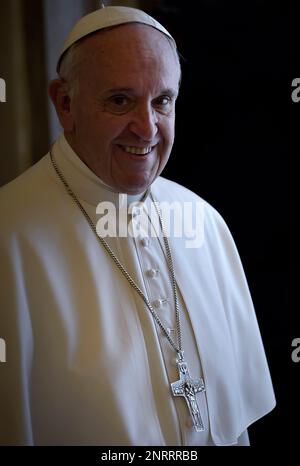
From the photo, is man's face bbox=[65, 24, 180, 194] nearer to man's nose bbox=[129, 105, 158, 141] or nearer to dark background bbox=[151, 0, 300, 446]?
man's nose bbox=[129, 105, 158, 141]

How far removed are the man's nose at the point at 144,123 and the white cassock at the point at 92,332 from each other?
0.84 ft

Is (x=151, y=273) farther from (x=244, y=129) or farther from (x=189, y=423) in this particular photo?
(x=244, y=129)

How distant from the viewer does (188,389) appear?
5.72 ft

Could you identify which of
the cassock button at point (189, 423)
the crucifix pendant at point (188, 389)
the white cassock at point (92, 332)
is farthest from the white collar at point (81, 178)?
the cassock button at point (189, 423)

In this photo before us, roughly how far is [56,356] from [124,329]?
0.23m

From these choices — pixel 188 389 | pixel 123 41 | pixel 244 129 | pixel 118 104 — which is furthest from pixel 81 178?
pixel 244 129

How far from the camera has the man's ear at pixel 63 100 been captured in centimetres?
175

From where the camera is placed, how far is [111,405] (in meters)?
1.64

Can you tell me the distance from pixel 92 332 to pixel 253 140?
1.30 m

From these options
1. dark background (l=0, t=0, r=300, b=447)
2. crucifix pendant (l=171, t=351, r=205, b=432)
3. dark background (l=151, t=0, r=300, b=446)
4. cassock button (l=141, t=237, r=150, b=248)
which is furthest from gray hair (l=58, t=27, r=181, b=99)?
crucifix pendant (l=171, t=351, r=205, b=432)

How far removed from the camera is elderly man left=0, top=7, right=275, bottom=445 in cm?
163

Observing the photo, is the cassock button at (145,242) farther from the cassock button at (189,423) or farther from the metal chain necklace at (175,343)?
the cassock button at (189,423)
